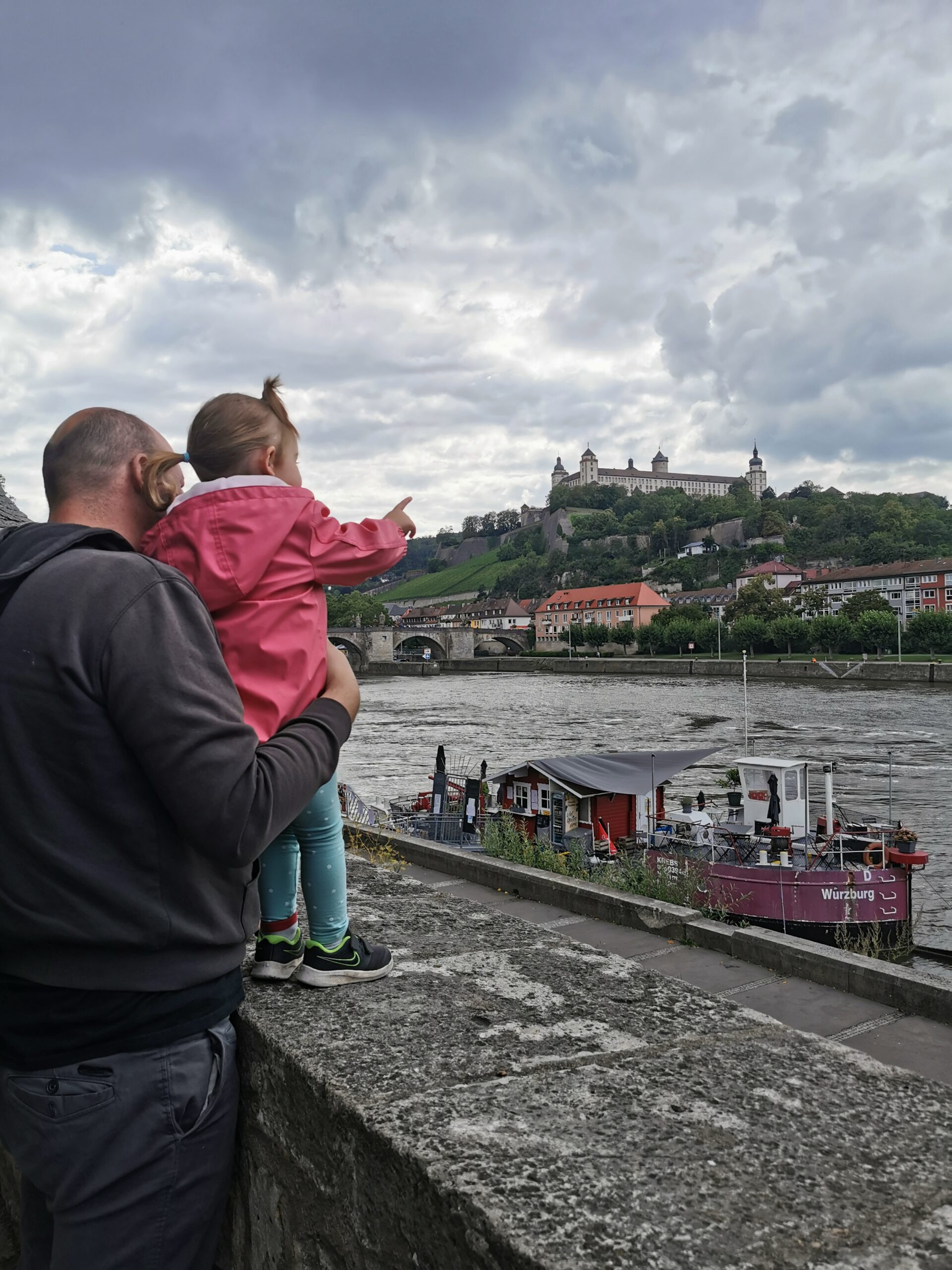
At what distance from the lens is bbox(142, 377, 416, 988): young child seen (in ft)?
6.18

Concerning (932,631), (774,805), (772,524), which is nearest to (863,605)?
(932,631)

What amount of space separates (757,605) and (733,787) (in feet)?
248

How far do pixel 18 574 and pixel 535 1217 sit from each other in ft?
3.62

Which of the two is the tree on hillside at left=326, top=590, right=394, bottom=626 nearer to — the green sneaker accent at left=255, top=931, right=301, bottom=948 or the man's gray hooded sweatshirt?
the green sneaker accent at left=255, top=931, right=301, bottom=948

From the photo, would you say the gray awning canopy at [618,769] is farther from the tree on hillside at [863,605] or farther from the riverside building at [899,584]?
the riverside building at [899,584]

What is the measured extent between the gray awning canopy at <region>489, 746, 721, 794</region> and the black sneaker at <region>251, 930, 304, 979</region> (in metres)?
13.3

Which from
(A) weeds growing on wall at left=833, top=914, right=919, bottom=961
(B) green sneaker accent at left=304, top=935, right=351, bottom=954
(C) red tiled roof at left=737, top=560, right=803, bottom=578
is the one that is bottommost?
(A) weeds growing on wall at left=833, top=914, right=919, bottom=961

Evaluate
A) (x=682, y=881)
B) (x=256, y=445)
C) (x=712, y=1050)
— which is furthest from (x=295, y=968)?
(x=682, y=881)

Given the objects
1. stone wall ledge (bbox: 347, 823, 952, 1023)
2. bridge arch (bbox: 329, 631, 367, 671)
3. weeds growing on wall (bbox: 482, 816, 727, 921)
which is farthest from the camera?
bridge arch (bbox: 329, 631, 367, 671)

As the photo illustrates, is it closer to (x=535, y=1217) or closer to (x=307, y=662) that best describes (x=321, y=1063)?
(x=535, y=1217)

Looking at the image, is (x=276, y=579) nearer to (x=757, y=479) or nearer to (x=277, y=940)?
(x=277, y=940)

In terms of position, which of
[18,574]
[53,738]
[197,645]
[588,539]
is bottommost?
[53,738]

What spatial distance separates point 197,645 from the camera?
1394mm

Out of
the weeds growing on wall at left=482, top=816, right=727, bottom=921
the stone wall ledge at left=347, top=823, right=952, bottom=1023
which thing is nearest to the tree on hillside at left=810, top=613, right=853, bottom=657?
the weeds growing on wall at left=482, top=816, right=727, bottom=921
